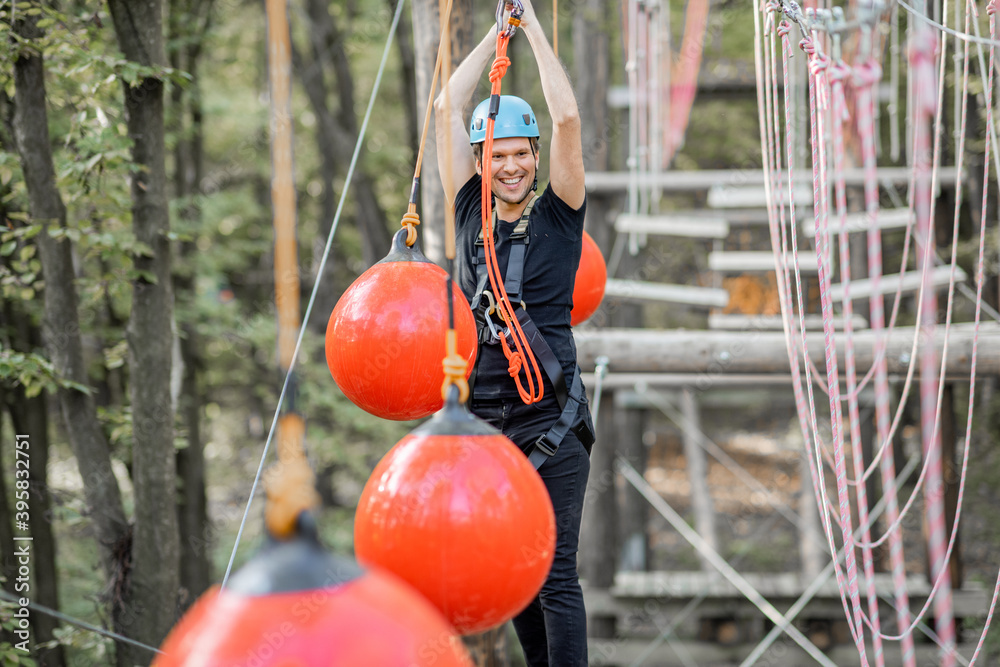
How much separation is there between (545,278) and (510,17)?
2.43 feet

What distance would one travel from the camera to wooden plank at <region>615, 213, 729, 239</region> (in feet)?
22.1

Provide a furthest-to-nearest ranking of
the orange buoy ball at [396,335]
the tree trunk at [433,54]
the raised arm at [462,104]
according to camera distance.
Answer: the tree trunk at [433,54] → the raised arm at [462,104] → the orange buoy ball at [396,335]

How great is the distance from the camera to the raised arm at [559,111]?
2359 mm

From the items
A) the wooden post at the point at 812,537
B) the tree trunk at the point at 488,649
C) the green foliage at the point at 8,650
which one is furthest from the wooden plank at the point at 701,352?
the wooden post at the point at 812,537

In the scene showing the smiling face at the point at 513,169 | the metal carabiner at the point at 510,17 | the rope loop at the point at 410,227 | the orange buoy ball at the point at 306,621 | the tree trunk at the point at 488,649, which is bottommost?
the tree trunk at the point at 488,649

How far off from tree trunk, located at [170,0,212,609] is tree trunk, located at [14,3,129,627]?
9.91ft

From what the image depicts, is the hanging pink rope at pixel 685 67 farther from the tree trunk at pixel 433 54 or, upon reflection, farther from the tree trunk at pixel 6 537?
the tree trunk at pixel 6 537

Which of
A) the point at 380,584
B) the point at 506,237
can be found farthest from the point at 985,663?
the point at 380,584

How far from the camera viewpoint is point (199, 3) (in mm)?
7086

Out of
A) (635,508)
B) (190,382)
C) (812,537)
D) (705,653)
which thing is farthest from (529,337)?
(635,508)

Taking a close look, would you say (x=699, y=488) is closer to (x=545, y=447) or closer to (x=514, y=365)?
(x=545, y=447)

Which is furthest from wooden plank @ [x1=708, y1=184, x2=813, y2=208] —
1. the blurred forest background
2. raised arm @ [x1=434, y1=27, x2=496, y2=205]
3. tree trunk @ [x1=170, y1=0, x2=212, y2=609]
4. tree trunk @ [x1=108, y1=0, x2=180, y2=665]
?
raised arm @ [x1=434, y1=27, x2=496, y2=205]

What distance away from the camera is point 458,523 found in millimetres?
1426

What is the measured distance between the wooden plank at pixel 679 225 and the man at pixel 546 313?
4.19m
